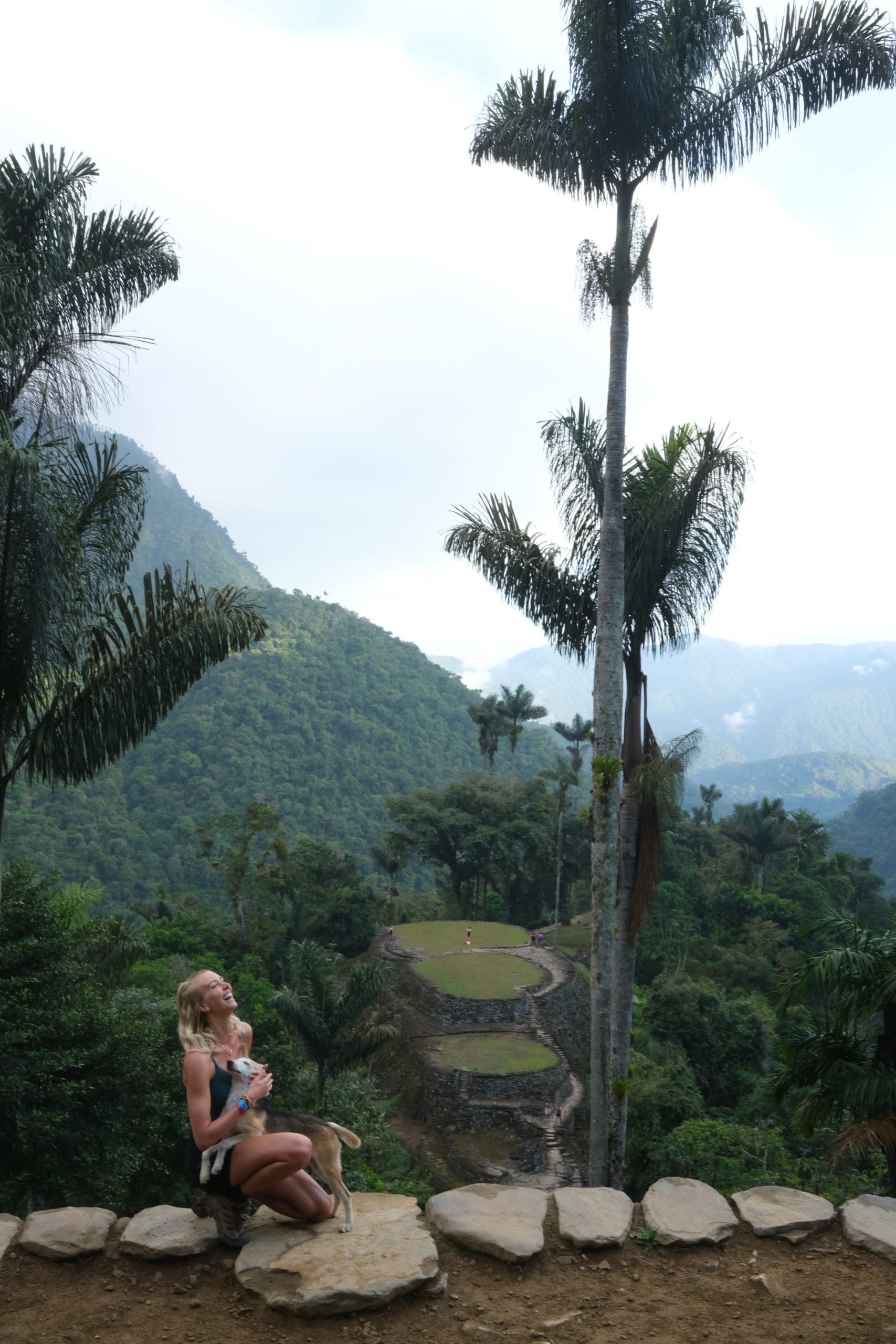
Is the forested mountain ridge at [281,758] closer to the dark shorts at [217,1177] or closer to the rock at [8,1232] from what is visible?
the rock at [8,1232]

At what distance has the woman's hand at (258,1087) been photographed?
2.88 m

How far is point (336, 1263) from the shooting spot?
2818mm

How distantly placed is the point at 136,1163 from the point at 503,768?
155ft

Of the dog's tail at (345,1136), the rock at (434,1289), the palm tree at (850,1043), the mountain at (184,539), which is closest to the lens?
the rock at (434,1289)

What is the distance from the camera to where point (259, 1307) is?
2670 millimetres

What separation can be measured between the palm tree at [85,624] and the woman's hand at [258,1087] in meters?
2.66

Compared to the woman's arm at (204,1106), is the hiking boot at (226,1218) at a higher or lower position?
lower

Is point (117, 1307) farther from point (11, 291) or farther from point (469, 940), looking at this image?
point (469, 940)

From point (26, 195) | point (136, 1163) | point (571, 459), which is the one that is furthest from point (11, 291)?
point (136, 1163)

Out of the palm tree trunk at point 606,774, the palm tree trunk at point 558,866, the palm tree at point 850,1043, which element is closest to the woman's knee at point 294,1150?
the palm tree at point 850,1043

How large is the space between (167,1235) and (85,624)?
307 centimetres

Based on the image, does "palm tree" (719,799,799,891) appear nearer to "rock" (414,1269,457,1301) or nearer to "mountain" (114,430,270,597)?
"rock" (414,1269,457,1301)

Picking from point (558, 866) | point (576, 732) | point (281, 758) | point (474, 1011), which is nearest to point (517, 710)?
point (576, 732)

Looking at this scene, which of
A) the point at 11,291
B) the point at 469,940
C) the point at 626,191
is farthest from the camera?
the point at 469,940
